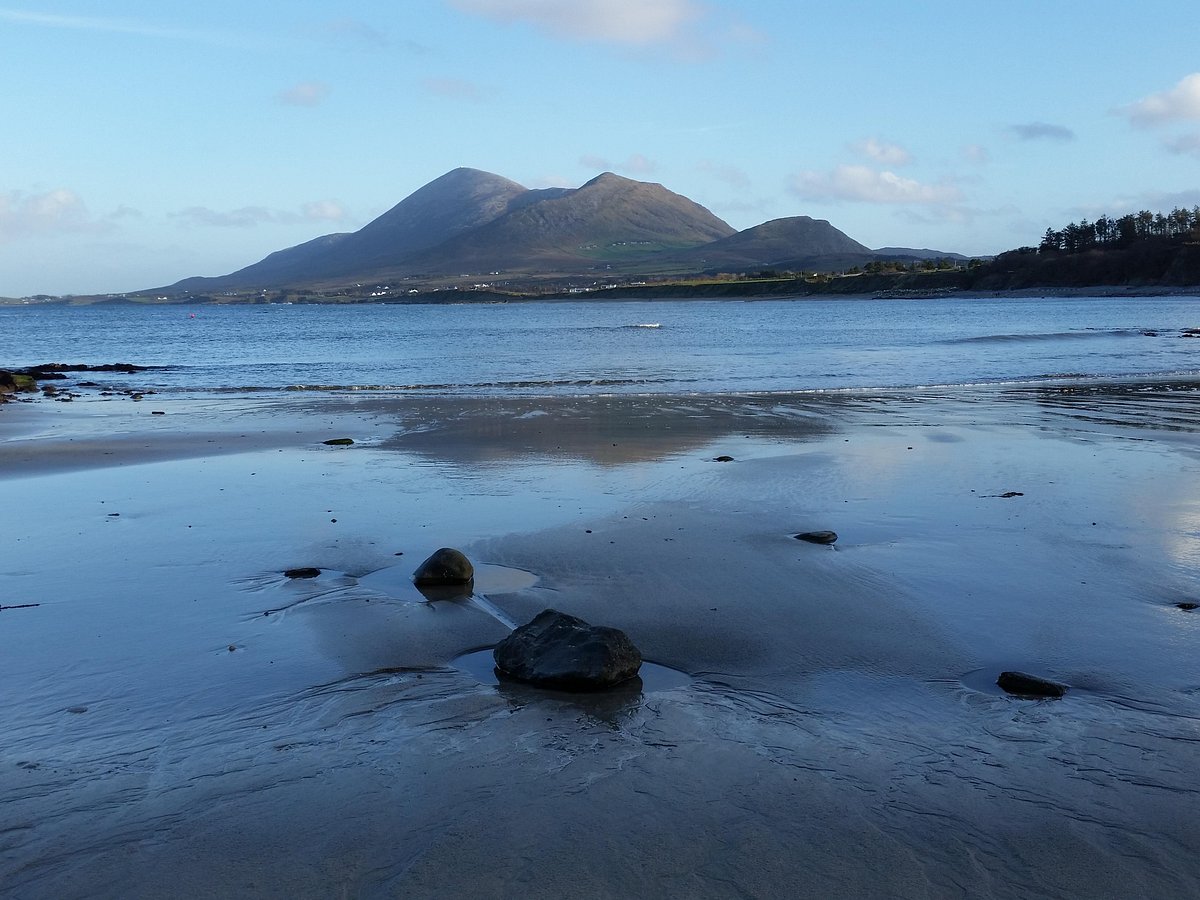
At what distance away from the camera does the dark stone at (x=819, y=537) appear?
9.53 metres

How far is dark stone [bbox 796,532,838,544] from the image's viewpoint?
9531 mm

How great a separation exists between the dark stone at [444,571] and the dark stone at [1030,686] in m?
4.14

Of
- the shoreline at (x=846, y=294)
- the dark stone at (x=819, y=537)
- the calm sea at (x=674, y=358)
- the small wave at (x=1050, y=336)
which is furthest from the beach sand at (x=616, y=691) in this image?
the shoreline at (x=846, y=294)

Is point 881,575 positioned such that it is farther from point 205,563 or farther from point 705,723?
point 205,563

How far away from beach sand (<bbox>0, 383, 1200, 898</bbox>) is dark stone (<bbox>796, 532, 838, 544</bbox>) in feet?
0.67

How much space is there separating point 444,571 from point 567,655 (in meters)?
2.34

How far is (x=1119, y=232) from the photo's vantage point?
14175cm

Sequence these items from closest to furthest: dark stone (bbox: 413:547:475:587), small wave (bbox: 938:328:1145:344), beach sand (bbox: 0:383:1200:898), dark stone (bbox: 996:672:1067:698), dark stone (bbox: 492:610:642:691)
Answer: beach sand (bbox: 0:383:1200:898)
dark stone (bbox: 996:672:1067:698)
dark stone (bbox: 492:610:642:691)
dark stone (bbox: 413:547:475:587)
small wave (bbox: 938:328:1145:344)

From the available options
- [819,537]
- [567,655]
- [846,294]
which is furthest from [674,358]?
[846,294]

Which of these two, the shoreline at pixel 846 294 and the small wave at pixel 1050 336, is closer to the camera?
the small wave at pixel 1050 336

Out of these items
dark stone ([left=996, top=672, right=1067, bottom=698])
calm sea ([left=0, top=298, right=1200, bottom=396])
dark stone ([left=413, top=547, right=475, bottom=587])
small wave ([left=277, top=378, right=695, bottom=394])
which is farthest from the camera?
calm sea ([left=0, top=298, right=1200, bottom=396])

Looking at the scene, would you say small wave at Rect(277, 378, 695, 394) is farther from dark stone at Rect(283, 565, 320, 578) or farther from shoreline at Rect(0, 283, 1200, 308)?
shoreline at Rect(0, 283, 1200, 308)

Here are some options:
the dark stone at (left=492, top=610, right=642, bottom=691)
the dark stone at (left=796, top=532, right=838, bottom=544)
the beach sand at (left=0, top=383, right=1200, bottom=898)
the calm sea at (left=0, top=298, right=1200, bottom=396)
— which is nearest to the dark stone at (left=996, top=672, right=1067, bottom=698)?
the beach sand at (left=0, top=383, right=1200, bottom=898)

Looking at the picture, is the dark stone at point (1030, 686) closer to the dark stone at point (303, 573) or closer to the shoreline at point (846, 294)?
the dark stone at point (303, 573)
